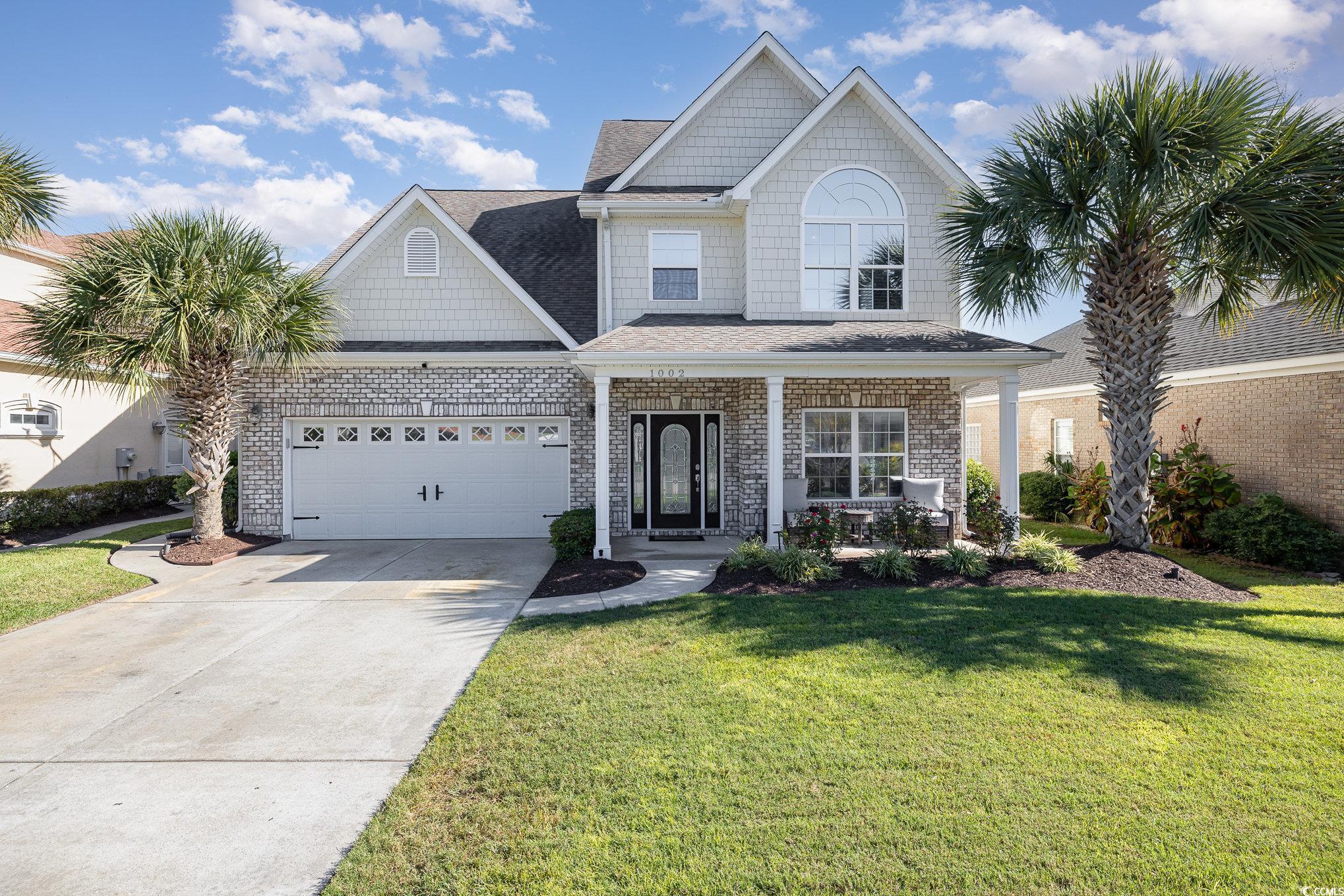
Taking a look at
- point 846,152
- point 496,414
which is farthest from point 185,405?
point 846,152

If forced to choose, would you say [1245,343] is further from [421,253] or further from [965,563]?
[421,253]

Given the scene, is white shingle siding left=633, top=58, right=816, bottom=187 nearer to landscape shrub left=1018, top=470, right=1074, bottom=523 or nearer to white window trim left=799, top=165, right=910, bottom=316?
white window trim left=799, top=165, right=910, bottom=316

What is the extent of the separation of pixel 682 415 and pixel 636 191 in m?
4.45

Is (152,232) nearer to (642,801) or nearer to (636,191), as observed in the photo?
(636,191)

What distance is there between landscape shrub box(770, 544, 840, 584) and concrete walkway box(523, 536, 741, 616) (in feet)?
3.17

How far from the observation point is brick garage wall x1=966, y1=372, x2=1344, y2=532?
33.8 feet

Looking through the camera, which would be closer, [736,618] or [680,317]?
[736,618]

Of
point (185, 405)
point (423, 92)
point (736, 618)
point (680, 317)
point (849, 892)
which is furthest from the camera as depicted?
point (423, 92)

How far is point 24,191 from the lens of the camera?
33.4 ft

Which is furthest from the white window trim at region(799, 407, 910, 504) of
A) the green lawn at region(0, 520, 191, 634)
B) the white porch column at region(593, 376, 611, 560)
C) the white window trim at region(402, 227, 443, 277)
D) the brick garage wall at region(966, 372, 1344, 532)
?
the green lawn at region(0, 520, 191, 634)

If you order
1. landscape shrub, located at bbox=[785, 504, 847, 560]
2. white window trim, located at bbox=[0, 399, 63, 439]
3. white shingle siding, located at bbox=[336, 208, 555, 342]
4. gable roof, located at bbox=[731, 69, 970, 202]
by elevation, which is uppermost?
gable roof, located at bbox=[731, 69, 970, 202]

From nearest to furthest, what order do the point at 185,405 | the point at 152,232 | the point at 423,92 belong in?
1. the point at 152,232
2. the point at 185,405
3. the point at 423,92

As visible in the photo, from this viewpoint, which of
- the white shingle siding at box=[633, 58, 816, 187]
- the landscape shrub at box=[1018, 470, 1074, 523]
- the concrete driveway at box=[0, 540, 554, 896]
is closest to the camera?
the concrete driveway at box=[0, 540, 554, 896]

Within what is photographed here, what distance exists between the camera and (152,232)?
10.6 metres
